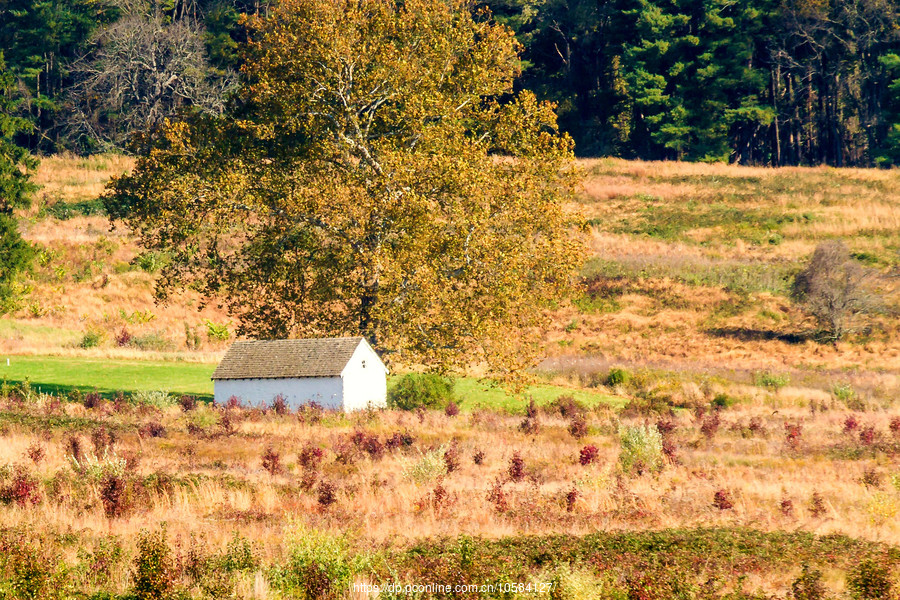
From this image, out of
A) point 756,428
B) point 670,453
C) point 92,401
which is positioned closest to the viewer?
point 670,453

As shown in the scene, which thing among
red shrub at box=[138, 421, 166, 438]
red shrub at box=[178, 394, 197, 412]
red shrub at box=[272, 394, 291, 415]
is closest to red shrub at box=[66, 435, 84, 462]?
red shrub at box=[138, 421, 166, 438]

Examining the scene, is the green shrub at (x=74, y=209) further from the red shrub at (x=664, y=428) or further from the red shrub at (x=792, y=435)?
the red shrub at (x=792, y=435)

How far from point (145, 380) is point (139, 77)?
202 ft

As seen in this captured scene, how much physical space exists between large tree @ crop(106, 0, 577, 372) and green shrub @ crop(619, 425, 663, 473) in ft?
29.3

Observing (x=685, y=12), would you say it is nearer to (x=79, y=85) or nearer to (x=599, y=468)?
(x=79, y=85)

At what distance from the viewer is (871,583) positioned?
13.3 metres

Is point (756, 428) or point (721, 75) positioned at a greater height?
point (721, 75)

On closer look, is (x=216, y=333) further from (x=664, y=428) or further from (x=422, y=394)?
(x=664, y=428)

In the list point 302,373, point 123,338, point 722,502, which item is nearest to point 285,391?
point 302,373

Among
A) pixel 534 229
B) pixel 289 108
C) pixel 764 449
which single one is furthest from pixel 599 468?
pixel 289 108

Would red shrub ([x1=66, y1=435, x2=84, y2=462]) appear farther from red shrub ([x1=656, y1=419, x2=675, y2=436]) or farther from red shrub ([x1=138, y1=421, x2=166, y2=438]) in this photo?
red shrub ([x1=656, y1=419, x2=675, y2=436])

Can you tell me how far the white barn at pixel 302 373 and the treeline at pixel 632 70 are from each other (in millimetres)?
59011

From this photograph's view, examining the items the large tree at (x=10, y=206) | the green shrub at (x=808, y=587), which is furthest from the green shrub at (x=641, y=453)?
the large tree at (x=10, y=206)

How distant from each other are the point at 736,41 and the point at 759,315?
4734 centimetres
